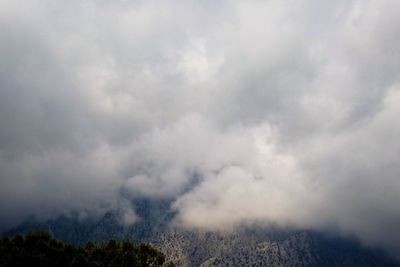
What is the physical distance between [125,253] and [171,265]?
35.1 ft

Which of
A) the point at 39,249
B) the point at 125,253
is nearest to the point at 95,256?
the point at 125,253

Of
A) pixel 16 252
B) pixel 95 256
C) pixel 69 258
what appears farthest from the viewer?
pixel 95 256

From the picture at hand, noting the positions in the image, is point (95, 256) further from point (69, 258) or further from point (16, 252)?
point (16, 252)

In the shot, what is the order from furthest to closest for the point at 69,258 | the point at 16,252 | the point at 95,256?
the point at 95,256 → the point at 69,258 → the point at 16,252

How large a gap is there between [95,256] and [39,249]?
45.9ft

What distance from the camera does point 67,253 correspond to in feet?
284

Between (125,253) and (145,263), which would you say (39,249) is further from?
(145,263)

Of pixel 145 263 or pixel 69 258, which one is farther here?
pixel 145 263

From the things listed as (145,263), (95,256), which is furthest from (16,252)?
(145,263)

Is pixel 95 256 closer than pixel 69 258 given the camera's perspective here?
No

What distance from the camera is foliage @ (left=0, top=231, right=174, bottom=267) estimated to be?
79.2m

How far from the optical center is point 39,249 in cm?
8450

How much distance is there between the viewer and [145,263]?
101m

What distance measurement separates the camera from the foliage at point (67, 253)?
79.2 metres
